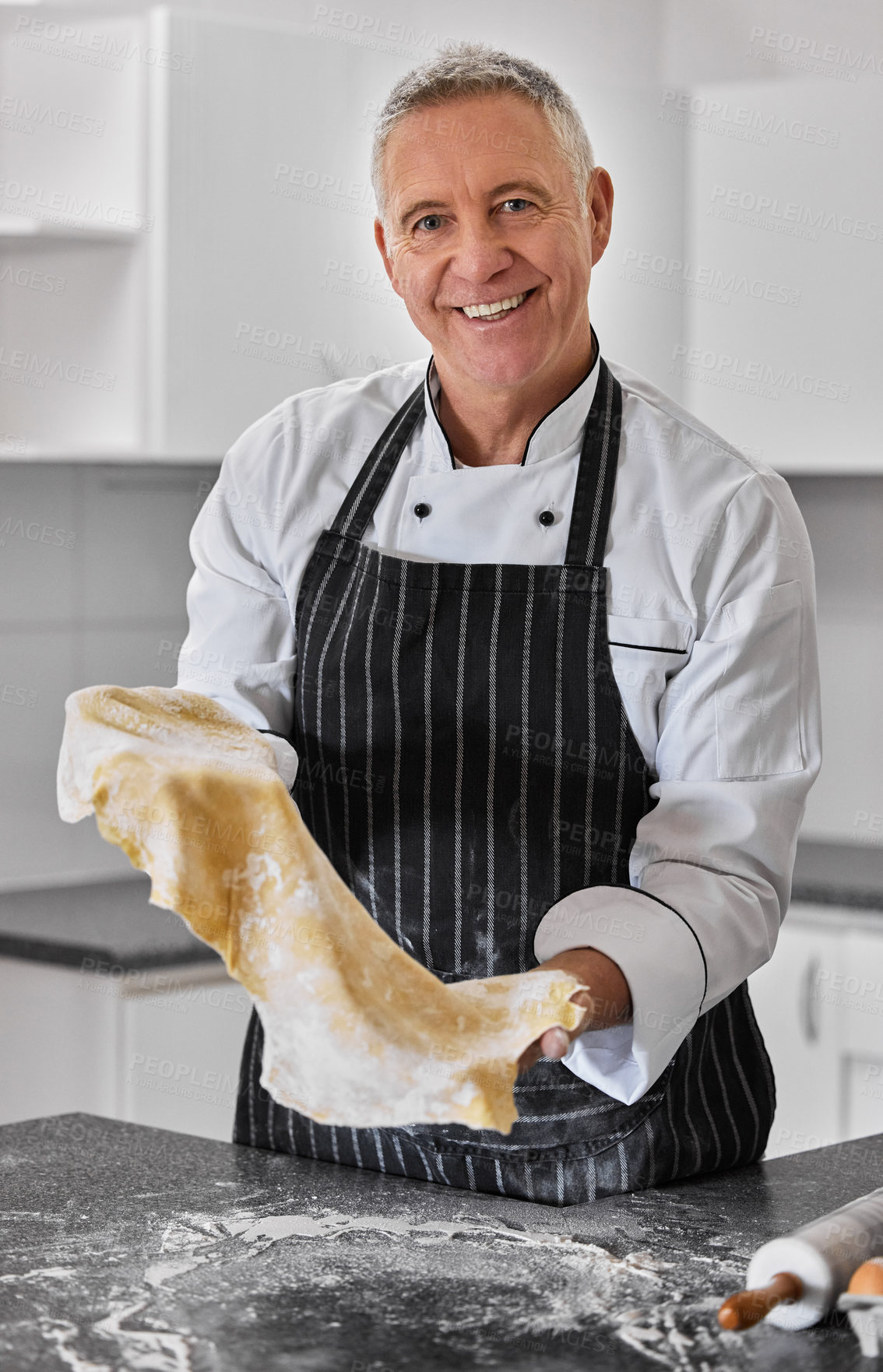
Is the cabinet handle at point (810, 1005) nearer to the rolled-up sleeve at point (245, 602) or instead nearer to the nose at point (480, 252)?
the rolled-up sleeve at point (245, 602)

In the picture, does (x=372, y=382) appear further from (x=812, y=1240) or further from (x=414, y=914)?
(x=812, y=1240)

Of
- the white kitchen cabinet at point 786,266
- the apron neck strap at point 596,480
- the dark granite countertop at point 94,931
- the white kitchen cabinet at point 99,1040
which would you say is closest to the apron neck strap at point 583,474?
the apron neck strap at point 596,480

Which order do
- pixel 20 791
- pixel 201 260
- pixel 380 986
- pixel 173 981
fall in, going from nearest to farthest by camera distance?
pixel 380 986
pixel 173 981
pixel 201 260
pixel 20 791

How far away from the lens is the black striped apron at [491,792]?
1.34 meters

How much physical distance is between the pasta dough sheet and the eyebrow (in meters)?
0.51

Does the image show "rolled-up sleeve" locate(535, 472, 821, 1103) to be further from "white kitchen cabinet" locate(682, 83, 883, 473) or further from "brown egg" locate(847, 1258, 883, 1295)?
"white kitchen cabinet" locate(682, 83, 883, 473)

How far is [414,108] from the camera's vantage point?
1337mm

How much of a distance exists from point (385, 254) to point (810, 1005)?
1.58 m

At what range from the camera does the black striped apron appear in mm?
1338

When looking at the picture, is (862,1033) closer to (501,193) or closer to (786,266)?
(786,266)

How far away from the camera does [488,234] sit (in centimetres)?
132

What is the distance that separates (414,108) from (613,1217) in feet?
2.86

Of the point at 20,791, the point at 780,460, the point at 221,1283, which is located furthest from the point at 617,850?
the point at 20,791

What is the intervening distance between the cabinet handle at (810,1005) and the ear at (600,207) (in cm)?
145
